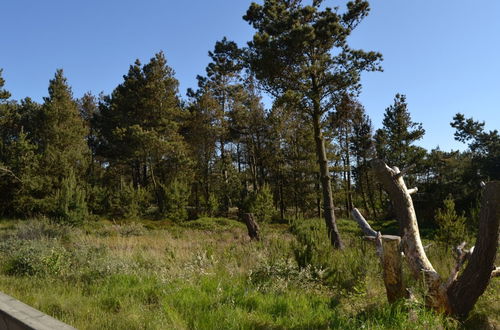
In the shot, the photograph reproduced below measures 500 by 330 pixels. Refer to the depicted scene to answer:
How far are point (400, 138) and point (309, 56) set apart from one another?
21186 millimetres

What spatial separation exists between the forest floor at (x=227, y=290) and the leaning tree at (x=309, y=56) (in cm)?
730

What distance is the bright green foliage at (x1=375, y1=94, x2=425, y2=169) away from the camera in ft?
107

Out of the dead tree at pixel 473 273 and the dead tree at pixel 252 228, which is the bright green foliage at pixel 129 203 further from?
the dead tree at pixel 473 273

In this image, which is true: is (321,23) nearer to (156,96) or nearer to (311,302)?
(311,302)

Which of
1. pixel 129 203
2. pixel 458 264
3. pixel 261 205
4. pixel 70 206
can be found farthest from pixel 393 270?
pixel 129 203

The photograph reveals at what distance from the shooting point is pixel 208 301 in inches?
190

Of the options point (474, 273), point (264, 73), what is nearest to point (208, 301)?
point (474, 273)

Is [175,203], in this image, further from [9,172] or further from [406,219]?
[406,219]

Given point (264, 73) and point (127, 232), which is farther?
point (127, 232)

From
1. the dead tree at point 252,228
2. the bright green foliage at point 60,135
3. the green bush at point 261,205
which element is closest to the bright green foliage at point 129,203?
the bright green foliage at point 60,135

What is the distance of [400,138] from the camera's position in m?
33.0

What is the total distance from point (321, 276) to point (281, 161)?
3008 cm

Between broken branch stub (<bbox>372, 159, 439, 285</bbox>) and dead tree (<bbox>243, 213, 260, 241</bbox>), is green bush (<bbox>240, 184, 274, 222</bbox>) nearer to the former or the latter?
dead tree (<bbox>243, 213, 260, 241</bbox>)

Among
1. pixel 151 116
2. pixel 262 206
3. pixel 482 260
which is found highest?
pixel 151 116
